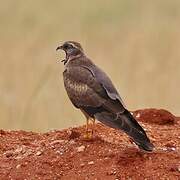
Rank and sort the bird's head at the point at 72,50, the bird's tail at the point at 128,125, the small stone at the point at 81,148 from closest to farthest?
1. the bird's tail at the point at 128,125
2. the small stone at the point at 81,148
3. the bird's head at the point at 72,50

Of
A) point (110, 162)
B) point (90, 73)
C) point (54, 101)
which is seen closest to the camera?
point (110, 162)

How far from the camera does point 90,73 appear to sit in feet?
30.2

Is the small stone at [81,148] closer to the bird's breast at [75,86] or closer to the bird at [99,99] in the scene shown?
the bird at [99,99]

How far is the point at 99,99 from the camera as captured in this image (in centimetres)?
890

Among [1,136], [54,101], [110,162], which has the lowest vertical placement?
[110,162]

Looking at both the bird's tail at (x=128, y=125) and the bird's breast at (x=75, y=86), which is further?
the bird's breast at (x=75, y=86)

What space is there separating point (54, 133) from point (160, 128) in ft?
4.33

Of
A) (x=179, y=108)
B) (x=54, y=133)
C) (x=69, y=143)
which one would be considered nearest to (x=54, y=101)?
(x=179, y=108)

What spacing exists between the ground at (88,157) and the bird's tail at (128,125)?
6.5 inches

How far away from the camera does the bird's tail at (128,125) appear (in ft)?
28.0

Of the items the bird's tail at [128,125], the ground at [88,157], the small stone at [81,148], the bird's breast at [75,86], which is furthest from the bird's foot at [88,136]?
the bird's breast at [75,86]

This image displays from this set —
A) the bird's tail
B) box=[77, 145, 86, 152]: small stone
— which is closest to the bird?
the bird's tail

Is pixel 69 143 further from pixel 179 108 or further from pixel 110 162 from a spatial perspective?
pixel 179 108

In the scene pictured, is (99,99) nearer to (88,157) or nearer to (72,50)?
(88,157)
